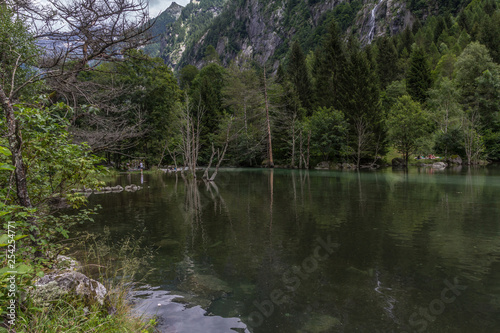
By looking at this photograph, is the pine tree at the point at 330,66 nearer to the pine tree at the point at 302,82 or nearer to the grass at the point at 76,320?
the pine tree at the point at 302,82

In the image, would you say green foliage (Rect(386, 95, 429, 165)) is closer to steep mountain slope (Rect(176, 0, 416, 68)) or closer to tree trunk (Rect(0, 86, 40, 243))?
tree trunk (Rect(0, 86, 40, 243))

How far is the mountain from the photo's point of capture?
100062 millimetres

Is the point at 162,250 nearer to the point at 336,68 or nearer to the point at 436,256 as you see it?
the point at 436,256

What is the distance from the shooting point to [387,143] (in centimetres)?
4284

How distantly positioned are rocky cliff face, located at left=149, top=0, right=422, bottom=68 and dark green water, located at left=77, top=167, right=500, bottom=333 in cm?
9043

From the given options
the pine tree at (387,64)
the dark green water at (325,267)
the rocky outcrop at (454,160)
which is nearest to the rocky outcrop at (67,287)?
the dark green water at (325,267)

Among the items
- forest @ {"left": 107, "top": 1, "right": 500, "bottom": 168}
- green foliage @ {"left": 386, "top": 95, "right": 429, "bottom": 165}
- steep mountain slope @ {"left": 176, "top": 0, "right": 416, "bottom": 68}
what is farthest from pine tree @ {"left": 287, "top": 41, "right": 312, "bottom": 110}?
steep mountain slope @ {"left": 176, "top": 0, "right": 416, "bottom": 68}

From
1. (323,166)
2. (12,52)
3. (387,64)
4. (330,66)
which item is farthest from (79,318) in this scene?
(387,64)

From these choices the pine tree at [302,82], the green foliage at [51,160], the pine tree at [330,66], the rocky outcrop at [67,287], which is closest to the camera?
the rocky outcrop at [67,287]

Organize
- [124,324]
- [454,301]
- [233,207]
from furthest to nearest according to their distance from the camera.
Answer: [233,207], [454,301], [124,324]

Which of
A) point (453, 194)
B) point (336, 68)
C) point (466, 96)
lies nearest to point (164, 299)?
point (453, 194)

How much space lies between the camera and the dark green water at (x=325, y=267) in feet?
14.7

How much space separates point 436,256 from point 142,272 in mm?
6351

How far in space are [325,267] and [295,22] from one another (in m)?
153
